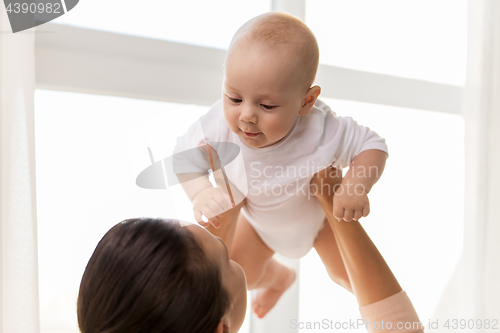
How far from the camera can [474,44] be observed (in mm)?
1396

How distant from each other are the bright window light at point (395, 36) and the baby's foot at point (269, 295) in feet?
2.23

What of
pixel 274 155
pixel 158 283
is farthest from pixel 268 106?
pixel 158 283

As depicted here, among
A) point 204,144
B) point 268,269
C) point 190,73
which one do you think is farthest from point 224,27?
point 268,269

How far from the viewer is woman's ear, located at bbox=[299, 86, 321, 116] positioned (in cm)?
78

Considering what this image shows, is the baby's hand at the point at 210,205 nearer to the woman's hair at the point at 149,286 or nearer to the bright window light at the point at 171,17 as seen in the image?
the woman's hair at the point at 149,286

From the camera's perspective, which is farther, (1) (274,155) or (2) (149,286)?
(1) (274,155)

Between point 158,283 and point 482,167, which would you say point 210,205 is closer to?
point 158,283

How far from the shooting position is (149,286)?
525 millimetres

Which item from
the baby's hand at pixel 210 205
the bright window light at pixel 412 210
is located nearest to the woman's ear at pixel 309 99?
the baby's hand at pixel 210 205

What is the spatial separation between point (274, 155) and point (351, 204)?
187mm

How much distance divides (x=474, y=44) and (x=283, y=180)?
96 centimetres

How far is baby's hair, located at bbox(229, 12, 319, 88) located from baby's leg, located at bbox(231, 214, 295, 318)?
396 millimetres

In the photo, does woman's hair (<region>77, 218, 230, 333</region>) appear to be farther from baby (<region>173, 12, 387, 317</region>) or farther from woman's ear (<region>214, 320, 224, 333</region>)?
baby (<region>173, 12, 387, 317</region>)

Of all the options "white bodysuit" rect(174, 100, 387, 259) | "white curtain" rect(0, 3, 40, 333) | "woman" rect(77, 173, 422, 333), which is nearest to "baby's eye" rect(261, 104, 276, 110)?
"white bodysuit" rect(174, 100, 387, 259)
